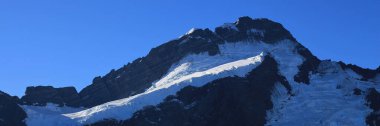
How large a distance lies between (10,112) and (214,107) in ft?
144

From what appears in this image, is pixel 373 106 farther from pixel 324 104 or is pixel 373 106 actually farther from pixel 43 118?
pixel 43 118

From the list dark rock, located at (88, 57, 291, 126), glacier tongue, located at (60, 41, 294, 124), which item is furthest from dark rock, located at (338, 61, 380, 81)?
dark rock, located at (88, 57, 291, 126)

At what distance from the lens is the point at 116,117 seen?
168m

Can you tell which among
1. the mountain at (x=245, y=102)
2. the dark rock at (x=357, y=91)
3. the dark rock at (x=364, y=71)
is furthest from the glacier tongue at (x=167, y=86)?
the dark rock at (x=357, y=91)

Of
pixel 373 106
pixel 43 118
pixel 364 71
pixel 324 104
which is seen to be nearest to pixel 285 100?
pixel 324 104

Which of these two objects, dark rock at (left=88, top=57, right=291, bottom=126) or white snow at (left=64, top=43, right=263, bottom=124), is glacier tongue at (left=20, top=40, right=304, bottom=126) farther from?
dark rock at (left=88, top=57, right=291, bottom=126)

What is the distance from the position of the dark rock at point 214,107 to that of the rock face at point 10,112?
17.7 m

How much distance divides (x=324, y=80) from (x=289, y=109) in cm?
2025

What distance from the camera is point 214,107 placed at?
16825cm

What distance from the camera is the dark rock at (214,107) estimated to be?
165m

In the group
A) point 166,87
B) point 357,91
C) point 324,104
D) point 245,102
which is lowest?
point 324,104

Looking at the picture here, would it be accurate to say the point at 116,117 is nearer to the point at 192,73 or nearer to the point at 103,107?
the point at 103,107

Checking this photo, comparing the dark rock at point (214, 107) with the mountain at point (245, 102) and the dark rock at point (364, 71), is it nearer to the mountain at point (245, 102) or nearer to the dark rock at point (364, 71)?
the mountain at point (245, 102)

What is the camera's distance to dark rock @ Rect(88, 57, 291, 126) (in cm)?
16512
